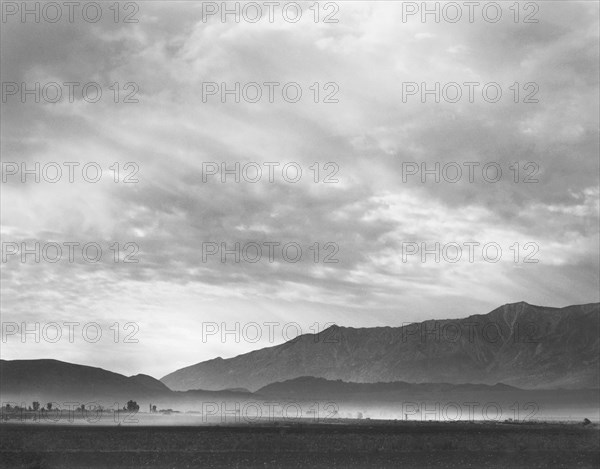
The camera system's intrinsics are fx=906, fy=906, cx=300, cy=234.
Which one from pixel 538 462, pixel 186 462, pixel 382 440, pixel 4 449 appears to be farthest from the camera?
pixel 382 440

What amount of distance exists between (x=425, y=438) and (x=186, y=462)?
4469 centimetres

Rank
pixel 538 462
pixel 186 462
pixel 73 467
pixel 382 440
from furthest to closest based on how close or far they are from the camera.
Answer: pixel 382 440 → pixel 538 462 → pixel 186 462 → pixel 73 467

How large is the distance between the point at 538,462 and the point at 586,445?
112 feet

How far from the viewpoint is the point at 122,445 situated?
324 ft

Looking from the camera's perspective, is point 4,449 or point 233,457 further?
point 4,449

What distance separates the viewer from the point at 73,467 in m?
74.5

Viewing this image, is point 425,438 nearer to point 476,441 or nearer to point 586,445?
point 476,441

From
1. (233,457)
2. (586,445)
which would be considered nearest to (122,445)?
(233,457)

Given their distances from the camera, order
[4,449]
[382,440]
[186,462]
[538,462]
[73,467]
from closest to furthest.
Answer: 1. [73,467]
2. [186,462]
3. [538,462]
4. [4,449]
5. [382,440]

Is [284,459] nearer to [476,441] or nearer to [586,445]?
[476,441]

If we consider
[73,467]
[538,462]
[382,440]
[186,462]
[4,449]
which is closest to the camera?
[73,467]

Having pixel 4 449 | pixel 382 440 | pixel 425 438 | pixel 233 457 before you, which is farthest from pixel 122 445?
pixel 425 438

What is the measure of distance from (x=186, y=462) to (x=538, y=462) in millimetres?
32775

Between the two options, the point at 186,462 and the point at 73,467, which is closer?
the point at 73,467
